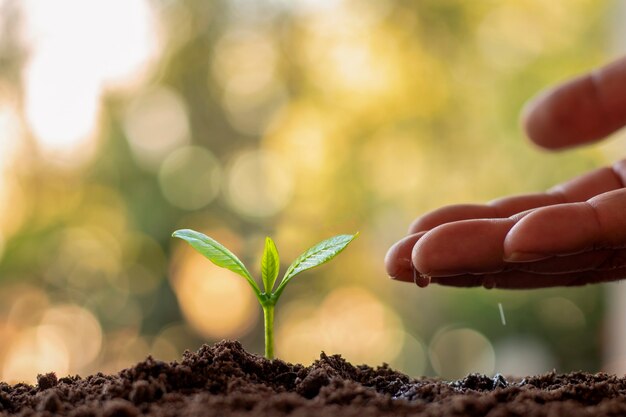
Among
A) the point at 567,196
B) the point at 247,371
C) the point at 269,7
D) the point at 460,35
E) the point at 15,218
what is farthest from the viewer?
the point at 460,35

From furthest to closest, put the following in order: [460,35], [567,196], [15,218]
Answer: [460,35]
[15,218]
[567,196]

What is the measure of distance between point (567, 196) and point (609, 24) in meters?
3.96

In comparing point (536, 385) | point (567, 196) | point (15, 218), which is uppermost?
point (15, 218)

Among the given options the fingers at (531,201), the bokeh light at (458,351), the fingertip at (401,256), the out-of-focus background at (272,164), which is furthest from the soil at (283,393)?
the bokeh light at (458,351)

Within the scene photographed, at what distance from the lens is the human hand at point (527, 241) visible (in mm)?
833

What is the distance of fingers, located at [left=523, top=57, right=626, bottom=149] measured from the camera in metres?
1.45

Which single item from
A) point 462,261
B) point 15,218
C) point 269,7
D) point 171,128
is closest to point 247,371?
point 462,261

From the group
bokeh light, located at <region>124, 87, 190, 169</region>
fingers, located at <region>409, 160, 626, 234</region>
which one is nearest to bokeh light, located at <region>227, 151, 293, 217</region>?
bokeh light, located at <region>124, 87, 190, 169</region>

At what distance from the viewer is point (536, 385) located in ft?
2.99

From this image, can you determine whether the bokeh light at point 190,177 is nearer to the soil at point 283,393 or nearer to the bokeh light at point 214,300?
the bokeh light at point 214,300

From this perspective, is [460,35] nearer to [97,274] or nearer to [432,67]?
[432,67]

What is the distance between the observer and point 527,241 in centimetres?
82

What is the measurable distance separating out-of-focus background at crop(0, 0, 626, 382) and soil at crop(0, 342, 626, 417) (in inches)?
121

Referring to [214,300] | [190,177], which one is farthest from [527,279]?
[190,177]
